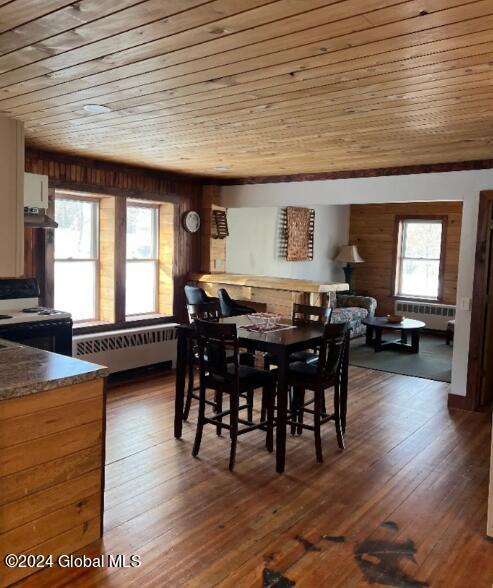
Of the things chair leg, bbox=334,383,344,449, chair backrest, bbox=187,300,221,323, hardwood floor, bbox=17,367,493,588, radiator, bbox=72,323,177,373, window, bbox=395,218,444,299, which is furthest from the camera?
window, bbox=395,218,444,299

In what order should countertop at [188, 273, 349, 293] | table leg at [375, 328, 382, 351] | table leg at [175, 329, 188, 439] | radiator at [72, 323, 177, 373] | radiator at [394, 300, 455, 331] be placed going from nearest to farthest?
1. table leg at [175, 329, 188, 439]
2. radiator at [72, 323, 177, 373]
3. countertop at [188, 273, 349, 293]
4. table leg at [375, 328, 382, 351]
5. radiator at [394, 300, 455, 331]

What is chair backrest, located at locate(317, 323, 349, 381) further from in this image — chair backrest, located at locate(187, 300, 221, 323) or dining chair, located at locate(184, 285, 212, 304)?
dining chair, located at locate(184, 285, 212, 304)

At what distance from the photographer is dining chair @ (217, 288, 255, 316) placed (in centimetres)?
597

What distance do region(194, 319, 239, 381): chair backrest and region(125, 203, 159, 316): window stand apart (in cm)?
267

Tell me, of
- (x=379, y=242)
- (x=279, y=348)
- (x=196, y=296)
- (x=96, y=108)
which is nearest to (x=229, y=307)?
(x=196, y=296)

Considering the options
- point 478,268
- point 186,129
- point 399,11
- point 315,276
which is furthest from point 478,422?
point 315,276

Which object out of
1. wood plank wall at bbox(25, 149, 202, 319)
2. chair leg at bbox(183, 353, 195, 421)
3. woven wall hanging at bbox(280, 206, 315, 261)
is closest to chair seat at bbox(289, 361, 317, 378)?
chair leg at bbox(183, 353, 195, 421)

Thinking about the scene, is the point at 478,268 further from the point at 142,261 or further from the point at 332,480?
the point at 142,261

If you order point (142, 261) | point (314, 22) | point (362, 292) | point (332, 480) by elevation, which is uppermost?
point (314, 22)

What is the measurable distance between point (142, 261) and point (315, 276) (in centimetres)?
407

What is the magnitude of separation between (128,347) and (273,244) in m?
3.24

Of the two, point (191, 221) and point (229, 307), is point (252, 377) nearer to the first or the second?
point (229, 307)

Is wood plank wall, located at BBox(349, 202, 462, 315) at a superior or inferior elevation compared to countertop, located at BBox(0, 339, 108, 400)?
superior

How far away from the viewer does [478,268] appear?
483 centimetres
